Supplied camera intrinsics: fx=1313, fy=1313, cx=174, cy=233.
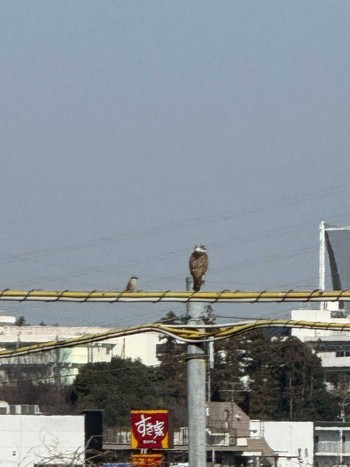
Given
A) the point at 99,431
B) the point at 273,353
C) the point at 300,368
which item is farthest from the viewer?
the point at 300,368

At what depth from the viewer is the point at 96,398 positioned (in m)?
28.7

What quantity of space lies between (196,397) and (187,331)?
11.7 inches

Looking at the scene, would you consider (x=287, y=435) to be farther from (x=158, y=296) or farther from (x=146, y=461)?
(x=158, y=296)

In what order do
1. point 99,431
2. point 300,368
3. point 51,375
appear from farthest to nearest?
point 300,368 < point 51,375 < point 99,431

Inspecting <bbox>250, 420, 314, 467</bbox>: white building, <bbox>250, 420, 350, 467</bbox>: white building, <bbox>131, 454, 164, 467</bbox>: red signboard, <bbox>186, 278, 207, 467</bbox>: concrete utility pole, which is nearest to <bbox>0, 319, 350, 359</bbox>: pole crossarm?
<bbox>186, 278, 207, 467</bbox>: concrete utility pole

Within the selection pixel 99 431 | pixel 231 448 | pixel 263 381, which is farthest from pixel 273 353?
pixel 231 448

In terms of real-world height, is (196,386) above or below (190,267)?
below

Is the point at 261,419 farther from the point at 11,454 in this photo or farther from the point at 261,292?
the point at 261,292

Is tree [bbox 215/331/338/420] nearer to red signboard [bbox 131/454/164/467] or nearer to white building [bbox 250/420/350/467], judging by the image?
white building [bbox 250/420/350/467]

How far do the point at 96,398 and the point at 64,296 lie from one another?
23.5m

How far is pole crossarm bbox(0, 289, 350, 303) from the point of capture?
540 cm

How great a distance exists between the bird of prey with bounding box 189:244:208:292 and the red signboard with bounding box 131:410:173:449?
25.5 meters

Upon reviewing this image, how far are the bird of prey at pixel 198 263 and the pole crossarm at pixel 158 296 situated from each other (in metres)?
0.09

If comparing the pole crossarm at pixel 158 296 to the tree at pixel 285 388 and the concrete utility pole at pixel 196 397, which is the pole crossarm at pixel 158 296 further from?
the tree at pixel 285 388
